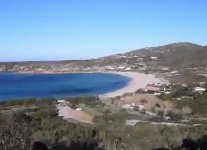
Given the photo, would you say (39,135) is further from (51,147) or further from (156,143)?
(156,143)

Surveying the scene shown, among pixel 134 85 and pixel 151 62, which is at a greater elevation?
pixel 151 62

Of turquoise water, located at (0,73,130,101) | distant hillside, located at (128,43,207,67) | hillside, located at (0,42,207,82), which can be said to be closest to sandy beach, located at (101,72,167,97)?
turquoise water, located at (0,73,130,101)

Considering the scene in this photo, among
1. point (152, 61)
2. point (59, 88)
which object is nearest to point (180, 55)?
point (152, 61)

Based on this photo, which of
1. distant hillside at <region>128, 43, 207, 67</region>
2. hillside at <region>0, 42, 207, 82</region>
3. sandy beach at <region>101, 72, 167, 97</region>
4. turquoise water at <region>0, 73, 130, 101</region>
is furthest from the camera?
hillside at <region>0, 42, 207, 82</region>

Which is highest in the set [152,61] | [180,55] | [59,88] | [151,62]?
[180,55]

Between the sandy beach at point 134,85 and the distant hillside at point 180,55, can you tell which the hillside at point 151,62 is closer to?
the distant hillside at point 180,55

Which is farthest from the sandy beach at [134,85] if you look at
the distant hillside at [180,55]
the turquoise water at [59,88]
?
the distant hillside at [180,55]

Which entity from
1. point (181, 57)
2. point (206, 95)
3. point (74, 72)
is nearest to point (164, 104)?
point (206, 95)

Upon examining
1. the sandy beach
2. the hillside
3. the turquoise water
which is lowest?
the turquoise water

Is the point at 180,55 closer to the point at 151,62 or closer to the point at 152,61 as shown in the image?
the point at 151,62

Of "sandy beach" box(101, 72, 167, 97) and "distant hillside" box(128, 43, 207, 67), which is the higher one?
"distant hillside" box(128, 43, 207, 67)

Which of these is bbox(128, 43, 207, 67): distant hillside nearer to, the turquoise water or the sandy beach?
the sandy beach

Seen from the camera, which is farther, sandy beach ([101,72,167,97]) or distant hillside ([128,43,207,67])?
distant hillside ([128,43,207,67])
